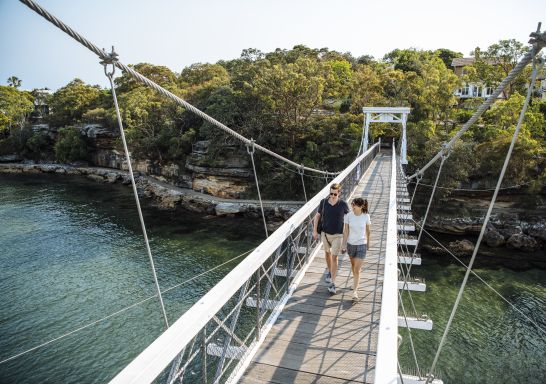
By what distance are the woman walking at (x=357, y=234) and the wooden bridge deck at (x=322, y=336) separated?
1.02 ft

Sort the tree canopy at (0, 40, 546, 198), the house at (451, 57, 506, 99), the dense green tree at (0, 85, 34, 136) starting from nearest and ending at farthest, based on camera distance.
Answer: the tree canopy at (0, 40, 546, 198) → the house at (451, 57, 506, 99) → the dense green tree at (0, 85, 34, 136)

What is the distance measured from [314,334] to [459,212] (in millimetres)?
17571

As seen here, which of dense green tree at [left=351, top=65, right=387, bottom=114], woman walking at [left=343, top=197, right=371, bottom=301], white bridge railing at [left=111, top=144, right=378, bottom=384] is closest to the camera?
white bridge railing at [left=111, top=144, right=378, bottom=384]

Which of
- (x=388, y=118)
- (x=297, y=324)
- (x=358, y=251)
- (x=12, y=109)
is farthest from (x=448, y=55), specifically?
(x=12, y=109)

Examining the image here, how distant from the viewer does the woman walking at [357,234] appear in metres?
4.03

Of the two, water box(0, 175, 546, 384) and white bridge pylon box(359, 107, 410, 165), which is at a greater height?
white bridge pylon box(359, 107, 410, 165)

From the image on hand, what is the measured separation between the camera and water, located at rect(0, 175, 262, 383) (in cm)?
942

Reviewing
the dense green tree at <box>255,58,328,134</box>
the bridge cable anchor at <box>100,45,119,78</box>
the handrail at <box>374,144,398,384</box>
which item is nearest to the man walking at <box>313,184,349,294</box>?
the handrail at <box>374,144,398,384</box>

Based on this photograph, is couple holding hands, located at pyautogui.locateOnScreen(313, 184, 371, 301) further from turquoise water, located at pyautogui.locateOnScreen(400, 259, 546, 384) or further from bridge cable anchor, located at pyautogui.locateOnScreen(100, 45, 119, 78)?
turquoise water, located at pyautogui.locateOnScreen(400, 259, 546, 384)

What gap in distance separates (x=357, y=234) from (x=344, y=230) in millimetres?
161

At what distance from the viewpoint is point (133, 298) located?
1220 cm

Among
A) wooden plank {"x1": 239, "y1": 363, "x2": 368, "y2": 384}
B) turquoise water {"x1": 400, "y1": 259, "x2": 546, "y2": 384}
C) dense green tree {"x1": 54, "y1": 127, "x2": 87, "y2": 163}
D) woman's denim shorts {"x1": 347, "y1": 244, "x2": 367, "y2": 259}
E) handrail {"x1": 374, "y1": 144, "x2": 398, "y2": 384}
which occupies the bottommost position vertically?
turquoise water {"x1": 400, "y1": 259, "x2": 546, "y2": 384}

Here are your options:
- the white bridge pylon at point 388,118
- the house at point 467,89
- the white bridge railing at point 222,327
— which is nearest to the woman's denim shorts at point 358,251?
the white bridge railing at point 222,327

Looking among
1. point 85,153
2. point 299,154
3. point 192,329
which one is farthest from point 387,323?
point 85,153
